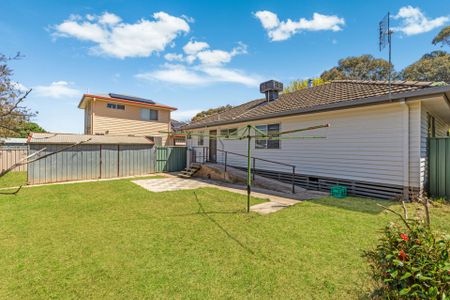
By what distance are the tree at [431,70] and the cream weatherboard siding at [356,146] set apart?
23953 millimetres

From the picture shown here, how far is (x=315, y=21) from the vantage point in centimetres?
1259

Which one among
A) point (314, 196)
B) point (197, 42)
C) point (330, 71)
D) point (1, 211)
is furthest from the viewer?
point (330, 71)

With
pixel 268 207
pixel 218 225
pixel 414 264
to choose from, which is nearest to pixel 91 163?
pixel 218 225

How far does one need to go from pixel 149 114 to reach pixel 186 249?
18973 millimetres

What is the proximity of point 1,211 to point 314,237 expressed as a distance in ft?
26.0

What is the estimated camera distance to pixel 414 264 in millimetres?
2006

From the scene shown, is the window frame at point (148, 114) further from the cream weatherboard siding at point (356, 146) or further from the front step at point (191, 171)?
the cream weatherboard siding at point (356, 146)

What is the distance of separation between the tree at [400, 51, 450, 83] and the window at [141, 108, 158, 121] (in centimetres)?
2796

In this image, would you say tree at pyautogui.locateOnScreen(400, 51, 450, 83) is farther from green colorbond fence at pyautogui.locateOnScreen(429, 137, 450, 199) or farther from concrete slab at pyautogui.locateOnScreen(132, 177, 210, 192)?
concrete slab at pyautogui.locateOnScreen(132, 177, 210, 192)

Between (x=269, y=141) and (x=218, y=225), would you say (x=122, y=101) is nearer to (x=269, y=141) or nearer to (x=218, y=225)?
(x=269, y=141)

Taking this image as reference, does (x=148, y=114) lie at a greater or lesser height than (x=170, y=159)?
greater

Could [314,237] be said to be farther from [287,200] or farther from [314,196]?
[314,196]

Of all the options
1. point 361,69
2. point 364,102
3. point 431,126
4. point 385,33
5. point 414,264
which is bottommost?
point 414,264

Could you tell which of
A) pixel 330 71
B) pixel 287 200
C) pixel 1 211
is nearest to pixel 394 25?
pixel 287 200
